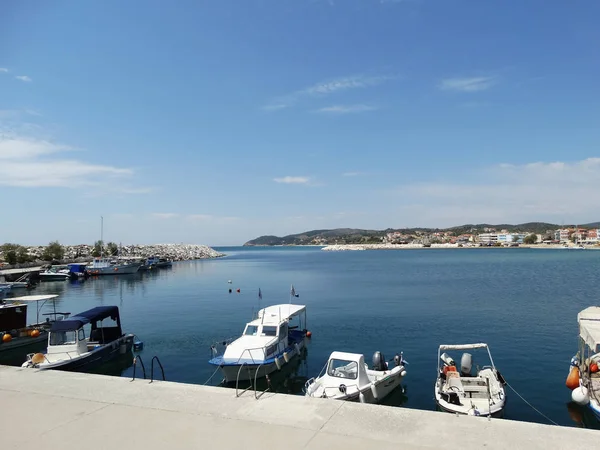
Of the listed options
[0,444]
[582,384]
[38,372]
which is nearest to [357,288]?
[582,384]

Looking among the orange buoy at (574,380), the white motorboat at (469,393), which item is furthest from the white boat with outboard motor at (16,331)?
the orange buoy at (574,380)

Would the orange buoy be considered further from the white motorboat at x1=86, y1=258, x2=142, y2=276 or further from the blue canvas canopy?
the white motorboat at x1=86, y1=258, x2=142, y2=276

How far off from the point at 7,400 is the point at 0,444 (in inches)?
141

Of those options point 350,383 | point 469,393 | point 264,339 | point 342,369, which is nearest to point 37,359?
point 264,339

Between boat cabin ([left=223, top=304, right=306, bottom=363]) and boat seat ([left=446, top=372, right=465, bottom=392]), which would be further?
boat cabin ([left=223, top=304, right=306, bottom=363])

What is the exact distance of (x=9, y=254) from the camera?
105 metres

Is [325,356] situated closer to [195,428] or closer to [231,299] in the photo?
[195,428]

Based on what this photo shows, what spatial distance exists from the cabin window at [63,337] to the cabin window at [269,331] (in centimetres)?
1150

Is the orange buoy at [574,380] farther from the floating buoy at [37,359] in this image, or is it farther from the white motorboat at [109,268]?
the white motorboat at [109,268]

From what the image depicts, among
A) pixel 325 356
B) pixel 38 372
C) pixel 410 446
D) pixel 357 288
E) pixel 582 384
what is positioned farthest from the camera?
pixel 357 288

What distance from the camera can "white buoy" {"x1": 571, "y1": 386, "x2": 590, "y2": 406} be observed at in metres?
18.0

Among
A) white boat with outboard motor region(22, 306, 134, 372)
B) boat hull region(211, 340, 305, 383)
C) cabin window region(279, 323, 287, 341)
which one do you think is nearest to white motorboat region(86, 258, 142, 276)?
white boat with outboard motor region(22, 306, 134, 372)

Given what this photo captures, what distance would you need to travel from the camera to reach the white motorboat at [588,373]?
17703 mm

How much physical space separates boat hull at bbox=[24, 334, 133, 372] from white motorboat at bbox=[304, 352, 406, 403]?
14.4 metres
